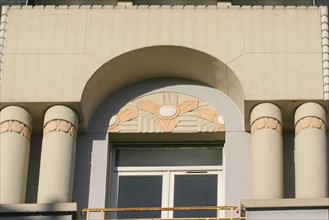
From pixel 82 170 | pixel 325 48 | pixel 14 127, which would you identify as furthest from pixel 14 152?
pixel 325 48

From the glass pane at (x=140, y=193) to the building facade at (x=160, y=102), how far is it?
0.07 feet

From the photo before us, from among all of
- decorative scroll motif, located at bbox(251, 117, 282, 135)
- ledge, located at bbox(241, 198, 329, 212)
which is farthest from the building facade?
ledge, located at bbox(241, 198, 329, 212)

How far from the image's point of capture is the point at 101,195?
934 inches

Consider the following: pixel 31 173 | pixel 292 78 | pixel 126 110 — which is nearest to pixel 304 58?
pixel 292 78

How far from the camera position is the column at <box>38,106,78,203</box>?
23.2m

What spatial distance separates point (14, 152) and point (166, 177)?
8.15ft

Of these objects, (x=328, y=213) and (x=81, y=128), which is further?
(x=81, y=128)

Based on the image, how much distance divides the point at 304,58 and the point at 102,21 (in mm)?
3306

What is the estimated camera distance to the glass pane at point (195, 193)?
23891 millimetres

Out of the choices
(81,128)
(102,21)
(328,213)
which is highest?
(102,21)

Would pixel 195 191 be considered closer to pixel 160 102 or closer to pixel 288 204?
pixel 160 102

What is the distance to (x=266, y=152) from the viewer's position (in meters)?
23.4

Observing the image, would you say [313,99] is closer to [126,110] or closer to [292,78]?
[292,78]

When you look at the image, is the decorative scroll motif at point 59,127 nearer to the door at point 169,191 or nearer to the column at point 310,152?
the door at point 169,191
